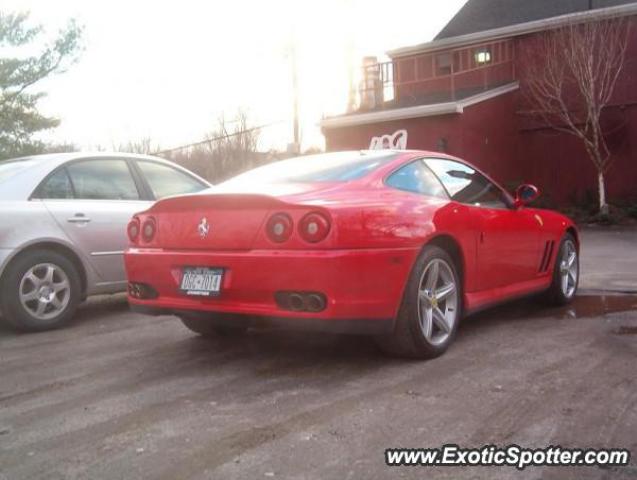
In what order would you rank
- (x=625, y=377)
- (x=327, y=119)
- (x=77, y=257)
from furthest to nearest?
1. (x=327, y=119)
2. (x=77, y=257)
3. (x=625, y=377)

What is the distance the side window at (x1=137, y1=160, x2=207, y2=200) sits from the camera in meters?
6.64

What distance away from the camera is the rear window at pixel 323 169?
4.58 metres

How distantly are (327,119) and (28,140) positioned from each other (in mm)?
9360

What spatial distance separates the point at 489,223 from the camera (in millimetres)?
5055

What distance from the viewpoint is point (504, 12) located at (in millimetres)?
22094

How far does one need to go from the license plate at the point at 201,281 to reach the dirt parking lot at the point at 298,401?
1.62 ft

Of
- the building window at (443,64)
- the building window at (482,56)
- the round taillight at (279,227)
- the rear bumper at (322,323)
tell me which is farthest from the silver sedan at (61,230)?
the building window at (443,64)

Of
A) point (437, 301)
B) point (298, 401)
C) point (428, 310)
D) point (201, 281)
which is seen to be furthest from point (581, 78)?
point (298, 401)

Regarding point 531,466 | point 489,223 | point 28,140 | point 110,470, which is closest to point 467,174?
point 489,223

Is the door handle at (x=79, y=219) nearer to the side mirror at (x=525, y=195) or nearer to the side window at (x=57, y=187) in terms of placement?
the side window at (x=57, y=187)

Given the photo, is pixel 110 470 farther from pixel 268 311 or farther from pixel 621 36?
pixel 621 36

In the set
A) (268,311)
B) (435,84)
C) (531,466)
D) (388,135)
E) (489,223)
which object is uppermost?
(435,84)

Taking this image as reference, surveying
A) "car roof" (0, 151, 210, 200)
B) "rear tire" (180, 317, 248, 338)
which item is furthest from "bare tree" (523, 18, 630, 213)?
"car roof" (0, 151, 210, 200)

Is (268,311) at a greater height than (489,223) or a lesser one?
lesser
